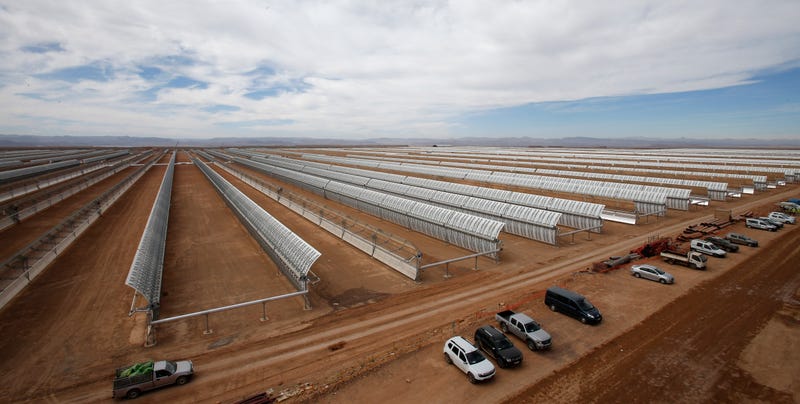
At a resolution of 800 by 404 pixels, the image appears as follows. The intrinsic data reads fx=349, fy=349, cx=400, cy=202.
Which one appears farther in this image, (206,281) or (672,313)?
(206,281)

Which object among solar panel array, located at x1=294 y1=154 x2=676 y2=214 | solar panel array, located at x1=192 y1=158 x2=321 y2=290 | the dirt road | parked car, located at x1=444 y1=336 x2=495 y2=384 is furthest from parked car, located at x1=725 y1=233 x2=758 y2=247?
solar panel array, located at x1=192 y1=158 x2=321 y2=290

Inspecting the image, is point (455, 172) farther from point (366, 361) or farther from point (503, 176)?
point (366, 361)

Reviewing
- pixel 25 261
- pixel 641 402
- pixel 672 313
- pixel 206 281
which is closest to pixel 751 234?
pixel 672 313

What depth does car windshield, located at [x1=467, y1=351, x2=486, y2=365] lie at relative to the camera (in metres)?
12.2

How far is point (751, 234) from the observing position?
97.5ft

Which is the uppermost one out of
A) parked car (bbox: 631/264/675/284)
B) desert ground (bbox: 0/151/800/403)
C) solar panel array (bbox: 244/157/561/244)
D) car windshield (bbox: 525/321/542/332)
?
solar panel array (bbox: 244/157/561/244)

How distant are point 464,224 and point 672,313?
13773 mm

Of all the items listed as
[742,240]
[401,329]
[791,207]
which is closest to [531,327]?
[401,329]

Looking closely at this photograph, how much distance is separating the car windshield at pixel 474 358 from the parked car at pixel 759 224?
34.7 meters

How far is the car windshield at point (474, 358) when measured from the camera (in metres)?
12.2

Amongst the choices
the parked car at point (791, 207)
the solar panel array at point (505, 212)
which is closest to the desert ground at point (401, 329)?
the solar panel array at point (505, 212)

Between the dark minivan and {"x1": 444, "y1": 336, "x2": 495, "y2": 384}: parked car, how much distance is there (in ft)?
20.9

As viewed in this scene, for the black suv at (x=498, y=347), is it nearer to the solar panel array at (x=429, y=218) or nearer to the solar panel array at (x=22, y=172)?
the solar panel array at (x=429, y=218)

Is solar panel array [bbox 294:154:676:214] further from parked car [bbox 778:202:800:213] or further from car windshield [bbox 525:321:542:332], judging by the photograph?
car windshield [bbox 525:321:542:332]
